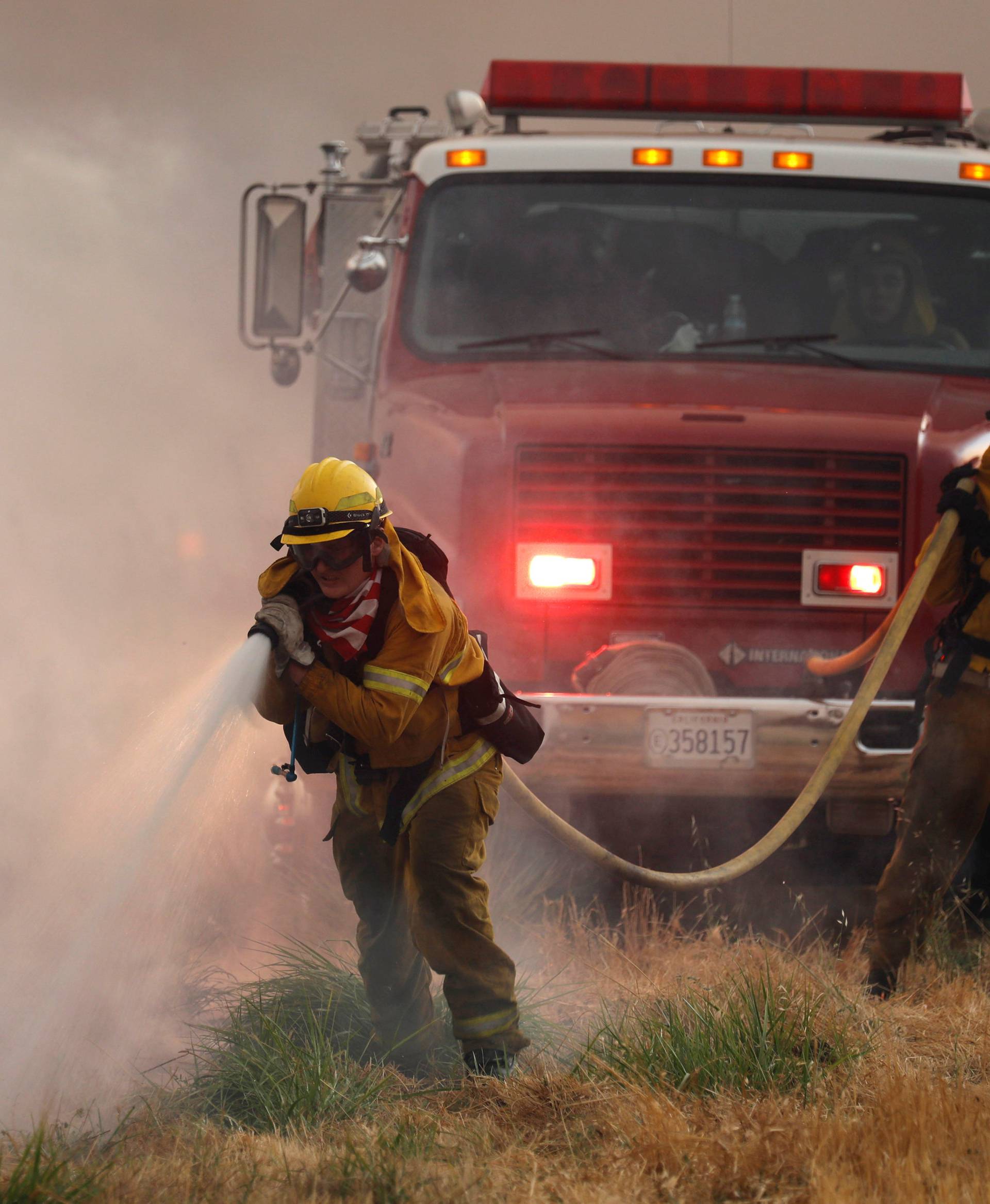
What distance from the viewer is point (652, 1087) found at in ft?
10.5

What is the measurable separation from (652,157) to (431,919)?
11.2 feet

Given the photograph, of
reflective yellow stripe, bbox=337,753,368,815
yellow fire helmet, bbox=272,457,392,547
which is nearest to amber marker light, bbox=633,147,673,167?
yellow fire helmet, bbox=272,457,392,547

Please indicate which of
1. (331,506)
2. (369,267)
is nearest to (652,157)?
(369,267)

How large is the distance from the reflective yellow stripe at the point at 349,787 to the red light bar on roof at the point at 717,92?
11.3 ft

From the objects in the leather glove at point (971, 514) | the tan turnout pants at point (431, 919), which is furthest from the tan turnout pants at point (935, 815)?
the tan turnout pants at point (431, 919)

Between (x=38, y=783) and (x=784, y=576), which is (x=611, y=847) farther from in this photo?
(x=38, y=783)

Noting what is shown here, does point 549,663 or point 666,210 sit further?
point 666,210

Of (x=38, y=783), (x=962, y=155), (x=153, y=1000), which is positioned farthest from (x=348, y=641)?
(x=38, y=783)

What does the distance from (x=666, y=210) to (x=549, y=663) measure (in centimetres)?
193

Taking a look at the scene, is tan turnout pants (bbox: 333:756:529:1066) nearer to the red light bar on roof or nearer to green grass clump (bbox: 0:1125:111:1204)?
green grass clump (bbox: 0:1125:111:1204)

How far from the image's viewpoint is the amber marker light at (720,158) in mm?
5832

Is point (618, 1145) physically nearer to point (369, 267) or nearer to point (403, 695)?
point (403, 695)

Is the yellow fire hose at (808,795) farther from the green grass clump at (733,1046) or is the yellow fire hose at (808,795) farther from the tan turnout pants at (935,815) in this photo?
the green grass clump at (733,1046)

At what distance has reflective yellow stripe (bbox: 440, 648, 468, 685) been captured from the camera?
11.6 ft
